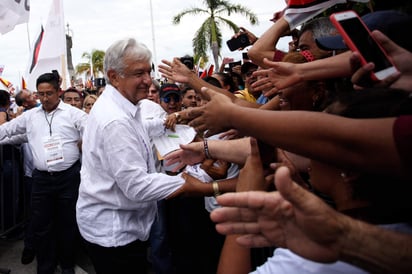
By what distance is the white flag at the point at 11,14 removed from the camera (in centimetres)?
418

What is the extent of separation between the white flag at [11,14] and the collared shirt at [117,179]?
2.77 meters

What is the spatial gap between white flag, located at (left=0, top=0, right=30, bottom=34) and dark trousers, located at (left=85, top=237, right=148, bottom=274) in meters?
3.24

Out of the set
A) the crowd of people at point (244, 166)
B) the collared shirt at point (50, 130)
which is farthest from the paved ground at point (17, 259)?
the collared shirt at point (50, 130)

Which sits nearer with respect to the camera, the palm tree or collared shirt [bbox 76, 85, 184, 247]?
collared shirt [bbox 76, 85, 184, 247]

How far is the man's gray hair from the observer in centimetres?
217

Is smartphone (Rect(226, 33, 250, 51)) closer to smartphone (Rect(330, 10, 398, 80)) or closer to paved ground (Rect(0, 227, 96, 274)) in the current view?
smartphone (Rect(330, 10, 398, 80))

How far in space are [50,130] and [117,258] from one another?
7.40 feet

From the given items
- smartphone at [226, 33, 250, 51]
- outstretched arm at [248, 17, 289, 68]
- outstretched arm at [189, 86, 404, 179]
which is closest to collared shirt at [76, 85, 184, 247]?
outstretched arm at [248, 17, 289, 68]

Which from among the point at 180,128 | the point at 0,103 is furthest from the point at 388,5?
the point at 0,103

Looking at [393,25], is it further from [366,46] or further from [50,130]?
[50,130]

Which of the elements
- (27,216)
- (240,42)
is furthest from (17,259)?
(240,42)

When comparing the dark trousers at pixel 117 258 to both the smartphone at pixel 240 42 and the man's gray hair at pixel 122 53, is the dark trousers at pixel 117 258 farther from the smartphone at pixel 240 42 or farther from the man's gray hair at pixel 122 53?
the smartphone at pixel 240 42

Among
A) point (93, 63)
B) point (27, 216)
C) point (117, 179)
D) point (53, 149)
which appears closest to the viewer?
point (117, 179)

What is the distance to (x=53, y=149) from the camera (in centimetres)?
382
